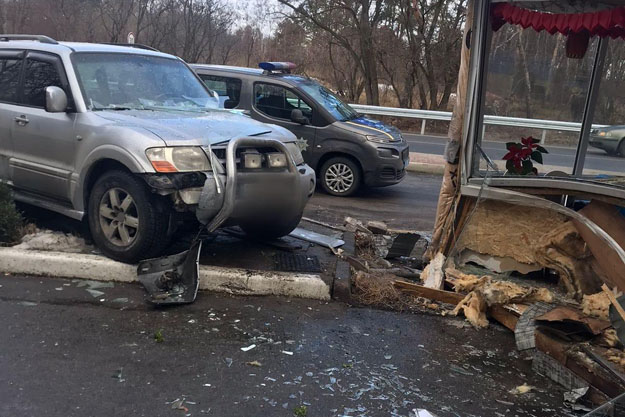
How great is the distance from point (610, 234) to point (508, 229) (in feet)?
3.03

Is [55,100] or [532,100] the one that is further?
[532,100]

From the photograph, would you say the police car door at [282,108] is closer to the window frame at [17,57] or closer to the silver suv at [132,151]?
the silver suv at [132,151]

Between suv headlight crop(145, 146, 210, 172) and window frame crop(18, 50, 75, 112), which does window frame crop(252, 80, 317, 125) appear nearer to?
window frame crop(18, 50, 75, 112)

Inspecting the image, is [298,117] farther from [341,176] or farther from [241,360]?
[241,360]

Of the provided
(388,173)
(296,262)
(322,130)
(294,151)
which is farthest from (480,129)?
(322,130)

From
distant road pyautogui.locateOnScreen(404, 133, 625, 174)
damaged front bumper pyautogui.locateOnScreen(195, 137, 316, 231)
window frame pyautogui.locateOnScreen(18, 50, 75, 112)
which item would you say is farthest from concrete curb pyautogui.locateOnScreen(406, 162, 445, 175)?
window frame pyautogui.locateOnScreen(18, 50, 75, 112)

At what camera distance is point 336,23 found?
25.8m

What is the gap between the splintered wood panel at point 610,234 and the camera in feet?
14.4

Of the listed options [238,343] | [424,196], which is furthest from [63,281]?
[424,196]

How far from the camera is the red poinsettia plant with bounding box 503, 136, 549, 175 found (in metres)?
5.70

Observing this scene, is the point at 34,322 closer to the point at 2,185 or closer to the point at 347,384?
the point at 2,185

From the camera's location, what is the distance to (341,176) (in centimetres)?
977

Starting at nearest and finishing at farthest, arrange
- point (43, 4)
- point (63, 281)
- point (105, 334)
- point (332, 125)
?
point (105, 334)
point (63, 281)
point (332, 125)
point (43, 4)

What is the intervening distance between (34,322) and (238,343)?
1.56 m
